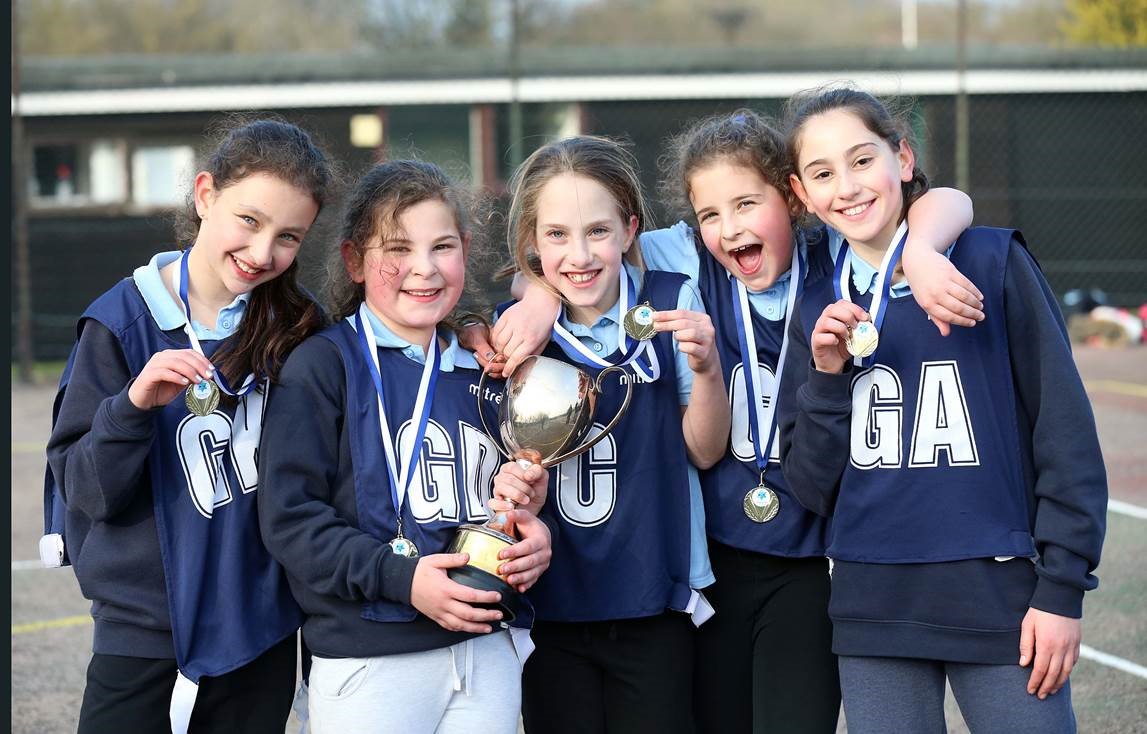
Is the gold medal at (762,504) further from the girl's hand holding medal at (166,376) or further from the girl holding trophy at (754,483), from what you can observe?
the girl's hand holding medal at (166,376)

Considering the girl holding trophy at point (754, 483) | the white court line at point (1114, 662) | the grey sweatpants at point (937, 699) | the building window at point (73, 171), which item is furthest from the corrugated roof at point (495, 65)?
the grey sweatpants at point (937, 699)

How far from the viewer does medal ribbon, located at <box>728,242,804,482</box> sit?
2971 mm

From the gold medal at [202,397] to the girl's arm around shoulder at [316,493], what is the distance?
137mm

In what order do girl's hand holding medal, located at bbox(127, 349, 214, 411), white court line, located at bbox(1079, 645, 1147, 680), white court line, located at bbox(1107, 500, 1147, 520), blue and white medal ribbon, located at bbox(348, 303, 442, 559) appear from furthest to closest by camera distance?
1. white court line, located at bbox(1107, 500, 1147, 520)
2. white court line, located at bbox(1079, 645, 1147, 680)
3. blue and white medal ribbon, located at bbox(348, 303, 442, 559)
4. girl's hand holding medal, located at bbox(127, 349, 214, 411)

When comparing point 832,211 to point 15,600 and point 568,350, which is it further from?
point 15,600

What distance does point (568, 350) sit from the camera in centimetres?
299

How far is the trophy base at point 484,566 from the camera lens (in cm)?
256

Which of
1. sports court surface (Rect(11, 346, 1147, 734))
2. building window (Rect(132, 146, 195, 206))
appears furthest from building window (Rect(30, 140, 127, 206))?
sports court surface (Rect(11, 346, 1147, 734))

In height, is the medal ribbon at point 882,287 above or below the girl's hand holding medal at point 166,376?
above

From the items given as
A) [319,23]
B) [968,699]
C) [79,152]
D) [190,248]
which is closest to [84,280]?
[79,152]

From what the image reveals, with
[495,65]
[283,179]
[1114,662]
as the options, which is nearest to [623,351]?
[283,179]

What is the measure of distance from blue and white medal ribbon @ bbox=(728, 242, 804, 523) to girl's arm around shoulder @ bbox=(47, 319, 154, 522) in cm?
135

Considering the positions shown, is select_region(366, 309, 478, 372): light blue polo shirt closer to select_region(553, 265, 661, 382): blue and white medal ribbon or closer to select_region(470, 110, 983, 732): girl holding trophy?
select_region(470, 110, 983, 732): girl holding trophy

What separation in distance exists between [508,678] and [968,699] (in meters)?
0.96
